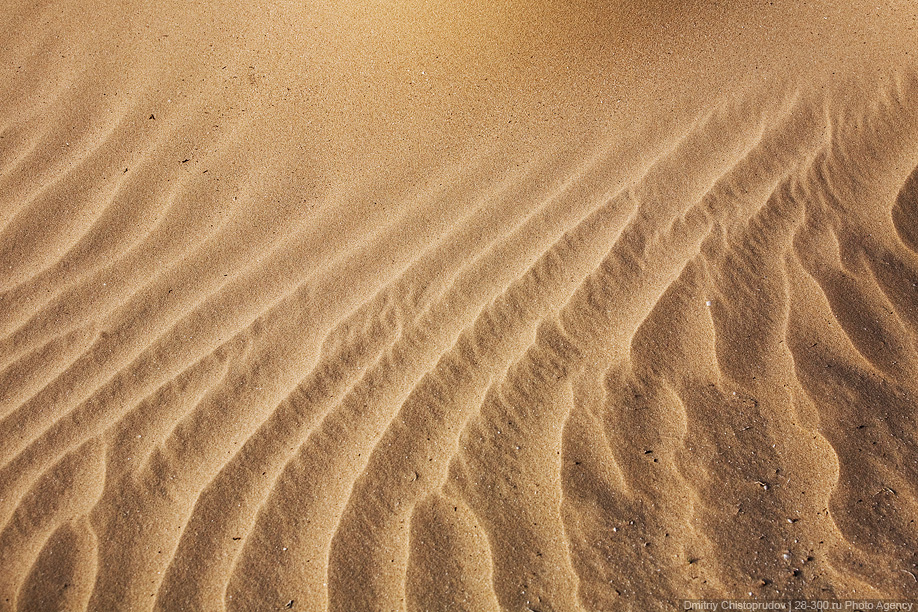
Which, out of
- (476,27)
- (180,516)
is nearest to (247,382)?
(180,516)

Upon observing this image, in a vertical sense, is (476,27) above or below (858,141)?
above

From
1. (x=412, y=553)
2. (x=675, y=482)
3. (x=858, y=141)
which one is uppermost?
(x=858, y=141)

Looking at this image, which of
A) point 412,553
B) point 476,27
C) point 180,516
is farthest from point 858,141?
point 180,516

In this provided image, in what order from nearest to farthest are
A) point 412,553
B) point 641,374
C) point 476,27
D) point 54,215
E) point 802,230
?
point 412,553 → point 641,374 → point 802,230 → point 54,215 → point 476,27

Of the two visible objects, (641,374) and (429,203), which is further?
(429,203)

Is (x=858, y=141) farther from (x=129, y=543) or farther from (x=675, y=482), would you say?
(x=129, y=543)

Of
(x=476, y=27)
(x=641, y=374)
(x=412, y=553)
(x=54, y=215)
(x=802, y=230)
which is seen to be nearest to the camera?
(x=412, y=553)
